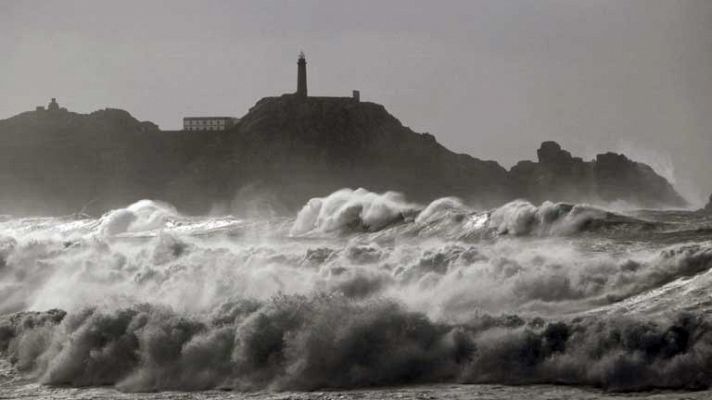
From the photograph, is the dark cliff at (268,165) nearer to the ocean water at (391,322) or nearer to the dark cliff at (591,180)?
the dark cliff at (591,180)

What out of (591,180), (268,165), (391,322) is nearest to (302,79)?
(268,165)

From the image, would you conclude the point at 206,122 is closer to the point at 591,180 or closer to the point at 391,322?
the point at 591,180

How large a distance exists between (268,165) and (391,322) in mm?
96850

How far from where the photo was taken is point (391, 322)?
17.2 metres

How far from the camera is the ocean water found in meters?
15.6

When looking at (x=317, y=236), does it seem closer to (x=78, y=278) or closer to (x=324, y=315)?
(x=78, y=278)

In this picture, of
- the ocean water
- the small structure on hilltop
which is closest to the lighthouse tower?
the small structure on hilltop

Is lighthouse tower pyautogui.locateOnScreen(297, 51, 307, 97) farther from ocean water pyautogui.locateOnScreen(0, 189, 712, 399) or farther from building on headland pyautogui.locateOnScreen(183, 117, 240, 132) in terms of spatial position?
ocean water pyautogui.locateOnScreen(0, 189, 712, 399)

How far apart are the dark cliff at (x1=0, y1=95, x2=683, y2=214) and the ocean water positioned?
77356 millimetres

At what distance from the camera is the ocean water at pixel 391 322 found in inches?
615

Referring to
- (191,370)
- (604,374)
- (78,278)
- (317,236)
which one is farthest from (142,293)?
(317,236)

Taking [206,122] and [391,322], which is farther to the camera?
[206,122]

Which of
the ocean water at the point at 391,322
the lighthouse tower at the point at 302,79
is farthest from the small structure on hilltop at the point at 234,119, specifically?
the ocean water at the point at 391,322

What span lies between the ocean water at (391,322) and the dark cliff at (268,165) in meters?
77.4
